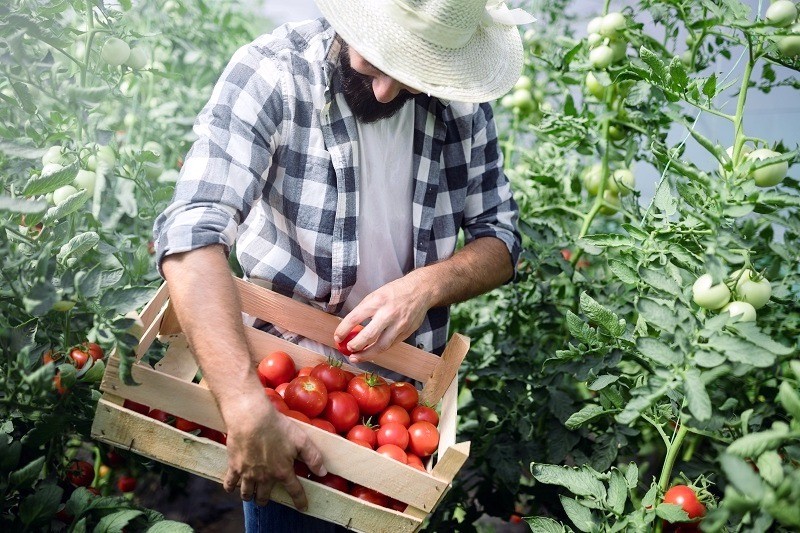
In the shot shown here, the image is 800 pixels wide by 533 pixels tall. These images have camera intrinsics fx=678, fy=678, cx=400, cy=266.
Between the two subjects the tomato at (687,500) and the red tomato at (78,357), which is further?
the red tomato at (78,357)

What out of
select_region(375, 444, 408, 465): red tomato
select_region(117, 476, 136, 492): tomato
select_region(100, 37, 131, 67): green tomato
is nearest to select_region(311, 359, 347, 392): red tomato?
select_region(375, 444, 408, 465): red tomato

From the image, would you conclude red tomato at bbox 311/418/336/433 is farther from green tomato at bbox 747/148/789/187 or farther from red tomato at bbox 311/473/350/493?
green tomato at bbox 747/148/789/187

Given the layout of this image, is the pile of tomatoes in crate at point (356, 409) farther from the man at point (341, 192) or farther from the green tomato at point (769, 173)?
the green tomato at point (769, 173)

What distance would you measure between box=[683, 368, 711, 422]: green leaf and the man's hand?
0.67 m

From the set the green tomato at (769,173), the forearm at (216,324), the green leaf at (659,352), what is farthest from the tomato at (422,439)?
the green tomato at (769,173)

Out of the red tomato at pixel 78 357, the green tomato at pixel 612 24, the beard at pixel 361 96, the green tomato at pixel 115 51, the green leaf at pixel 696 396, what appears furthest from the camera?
the green tomato at pixel 612 24

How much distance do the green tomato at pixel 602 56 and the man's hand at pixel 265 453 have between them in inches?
52.8

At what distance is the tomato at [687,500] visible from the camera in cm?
134

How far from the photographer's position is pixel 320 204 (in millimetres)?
1584

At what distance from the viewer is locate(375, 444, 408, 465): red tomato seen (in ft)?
4.58

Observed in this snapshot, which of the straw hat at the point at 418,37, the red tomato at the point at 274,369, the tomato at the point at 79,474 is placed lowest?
the tomato at the point at 79,474

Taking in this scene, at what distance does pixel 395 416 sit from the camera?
5.07ft

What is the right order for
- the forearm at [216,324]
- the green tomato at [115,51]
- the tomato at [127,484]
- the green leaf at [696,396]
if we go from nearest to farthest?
the green leaf at [696,396]
the forearm at [216,324]
the green tomato at [115,51]
the tomato at [127,484]

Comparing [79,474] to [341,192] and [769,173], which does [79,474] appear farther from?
[769,173]
